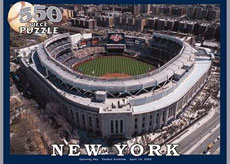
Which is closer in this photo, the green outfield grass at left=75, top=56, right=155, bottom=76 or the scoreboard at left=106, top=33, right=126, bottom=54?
the green outfield grass at left=75, top=56, right=155, bottom=76

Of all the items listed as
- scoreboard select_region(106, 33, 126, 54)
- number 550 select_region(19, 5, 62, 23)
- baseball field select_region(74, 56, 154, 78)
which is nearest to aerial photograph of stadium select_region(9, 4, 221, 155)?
baseball field select_region(74, 56, 154, 78)

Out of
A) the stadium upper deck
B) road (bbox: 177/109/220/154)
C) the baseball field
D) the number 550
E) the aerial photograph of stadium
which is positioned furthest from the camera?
the baseball field

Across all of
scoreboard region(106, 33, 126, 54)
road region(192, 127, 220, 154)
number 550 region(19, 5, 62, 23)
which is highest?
number 550 region(19, 5, 62, 23)

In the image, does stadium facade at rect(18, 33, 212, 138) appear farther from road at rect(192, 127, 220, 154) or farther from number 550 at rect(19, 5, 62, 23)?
number 550 at rect(19, 5, 62, 23)

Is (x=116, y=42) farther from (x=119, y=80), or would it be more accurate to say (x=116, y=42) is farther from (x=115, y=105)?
(x=115, y=105)

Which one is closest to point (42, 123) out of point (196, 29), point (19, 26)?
point (19, 26)
